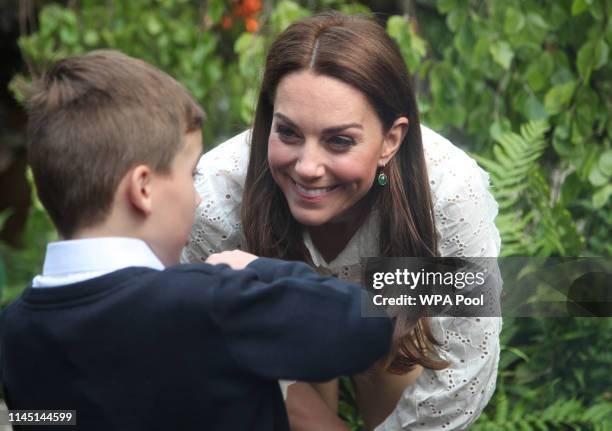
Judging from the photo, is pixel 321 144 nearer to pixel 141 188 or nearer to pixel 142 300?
pixel 141 188

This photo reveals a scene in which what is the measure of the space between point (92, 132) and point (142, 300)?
0.32 meters

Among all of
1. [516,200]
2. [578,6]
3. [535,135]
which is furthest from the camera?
[516,200]

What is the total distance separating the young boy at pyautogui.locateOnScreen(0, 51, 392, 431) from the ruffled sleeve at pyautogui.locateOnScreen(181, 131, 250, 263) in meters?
0.88

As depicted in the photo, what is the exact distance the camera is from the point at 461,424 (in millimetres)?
2668

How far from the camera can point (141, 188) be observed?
167cm

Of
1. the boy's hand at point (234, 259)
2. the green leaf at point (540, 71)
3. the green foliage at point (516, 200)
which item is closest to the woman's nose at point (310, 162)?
the boy's hand at point (234, 259)

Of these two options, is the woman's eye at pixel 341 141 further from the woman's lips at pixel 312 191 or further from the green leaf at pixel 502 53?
the green leaf at pixel 502 53

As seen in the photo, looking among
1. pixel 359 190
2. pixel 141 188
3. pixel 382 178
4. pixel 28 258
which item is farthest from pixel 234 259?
pixel 28 258

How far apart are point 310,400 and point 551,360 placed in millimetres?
1144

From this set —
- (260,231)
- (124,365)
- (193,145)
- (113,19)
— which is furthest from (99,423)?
(113,19)

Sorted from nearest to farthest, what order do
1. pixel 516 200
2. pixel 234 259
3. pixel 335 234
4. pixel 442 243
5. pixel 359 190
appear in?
pixel 234 259
pixel 359 190
pixel 442 243
pixel 335 234
pixel 516 200

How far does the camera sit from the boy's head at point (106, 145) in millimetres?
1658

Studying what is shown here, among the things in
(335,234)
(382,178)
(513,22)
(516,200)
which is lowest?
(335,234)

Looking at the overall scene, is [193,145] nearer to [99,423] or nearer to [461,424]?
[99,423]
